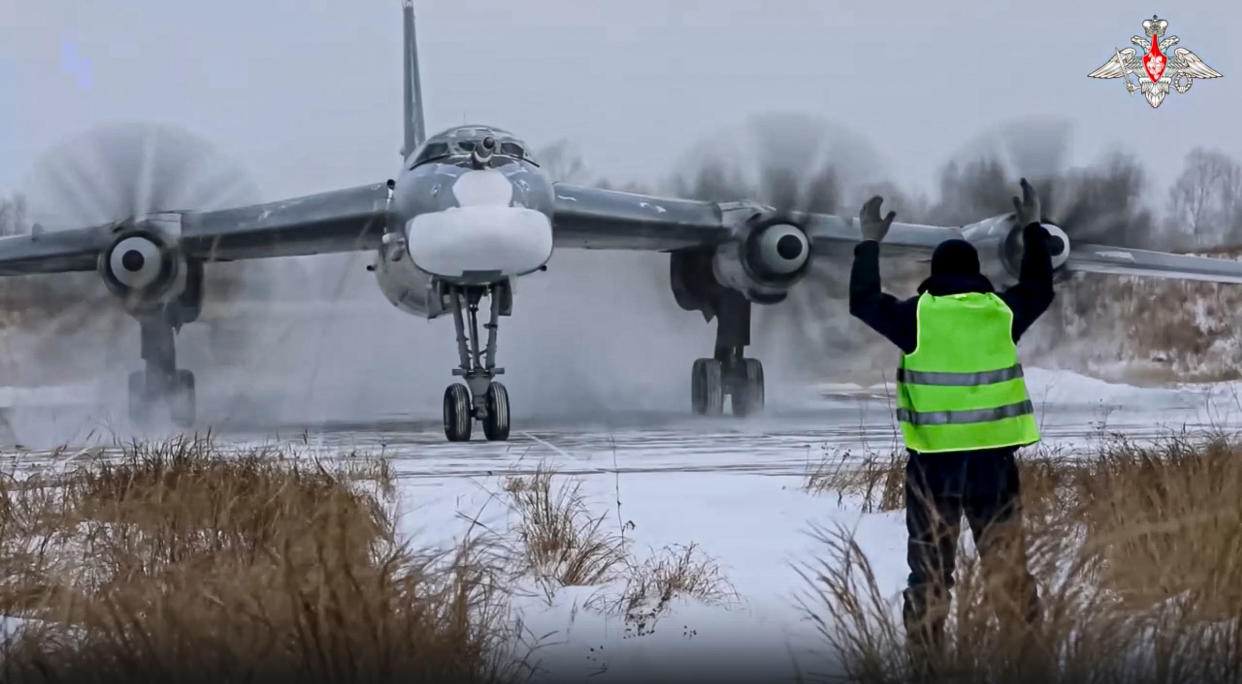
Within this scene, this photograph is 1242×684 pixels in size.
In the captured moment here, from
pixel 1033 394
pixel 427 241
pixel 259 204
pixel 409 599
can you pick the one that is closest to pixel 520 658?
pixel 409 599

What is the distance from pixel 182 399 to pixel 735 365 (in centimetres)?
750

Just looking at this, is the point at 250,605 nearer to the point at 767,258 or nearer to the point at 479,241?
the point at 479,241

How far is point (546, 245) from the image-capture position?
1362cm

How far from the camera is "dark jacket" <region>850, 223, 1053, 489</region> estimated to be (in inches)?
181

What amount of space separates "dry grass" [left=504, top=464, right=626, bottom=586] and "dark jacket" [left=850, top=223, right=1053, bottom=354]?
5.59 feet

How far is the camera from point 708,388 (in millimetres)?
17953

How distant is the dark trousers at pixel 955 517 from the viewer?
4195 mm

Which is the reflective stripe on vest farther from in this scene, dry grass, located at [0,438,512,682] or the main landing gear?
the main landing gear

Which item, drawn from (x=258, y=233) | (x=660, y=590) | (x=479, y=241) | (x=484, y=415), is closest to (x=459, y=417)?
(x=484, y=415)

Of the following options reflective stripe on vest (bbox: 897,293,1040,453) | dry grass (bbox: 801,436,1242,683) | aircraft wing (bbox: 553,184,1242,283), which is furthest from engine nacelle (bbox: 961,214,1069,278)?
reflective stripe on vest (bbox: 897,293,1040,453)

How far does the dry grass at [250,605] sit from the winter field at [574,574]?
0.04 ft

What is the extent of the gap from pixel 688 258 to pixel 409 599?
14.4m

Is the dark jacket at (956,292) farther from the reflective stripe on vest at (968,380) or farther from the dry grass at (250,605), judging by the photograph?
the dry grass at (250,605)

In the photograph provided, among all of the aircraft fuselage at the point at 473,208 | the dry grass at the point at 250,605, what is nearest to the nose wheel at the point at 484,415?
the aircraft fuselage at the point at 473,208
